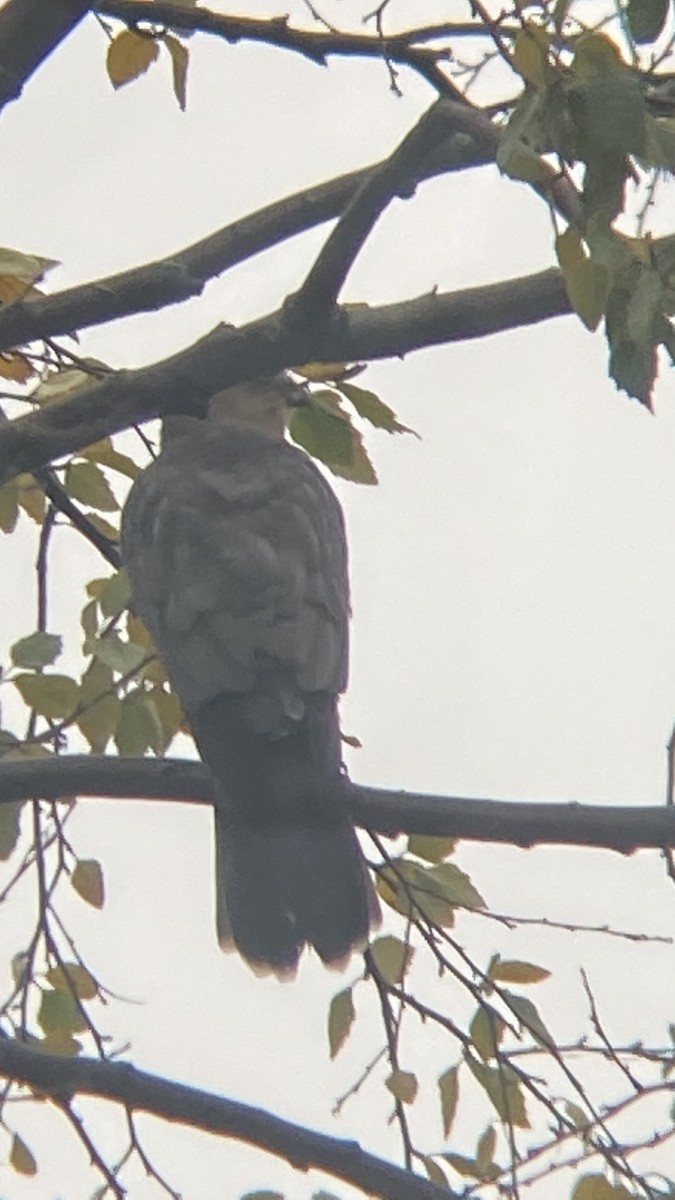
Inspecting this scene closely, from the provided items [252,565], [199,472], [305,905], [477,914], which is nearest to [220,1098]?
[477,914]

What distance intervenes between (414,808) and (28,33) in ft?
4.30

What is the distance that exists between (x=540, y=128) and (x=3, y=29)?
1248 millimetres

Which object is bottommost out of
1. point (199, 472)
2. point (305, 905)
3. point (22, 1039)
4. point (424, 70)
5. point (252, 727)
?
point (22, 1039)

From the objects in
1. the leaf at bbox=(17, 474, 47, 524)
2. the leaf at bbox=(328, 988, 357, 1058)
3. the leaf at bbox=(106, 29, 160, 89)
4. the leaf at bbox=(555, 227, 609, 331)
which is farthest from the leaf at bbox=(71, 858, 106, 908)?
the leaf at bbox=(555, 227, 609, 331)

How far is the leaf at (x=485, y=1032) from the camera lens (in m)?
3.19

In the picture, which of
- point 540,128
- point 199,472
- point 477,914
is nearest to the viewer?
point 540,128

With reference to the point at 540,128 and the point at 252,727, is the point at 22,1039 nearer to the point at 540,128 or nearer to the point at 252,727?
the point at 252,727

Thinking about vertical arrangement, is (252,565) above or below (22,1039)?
above

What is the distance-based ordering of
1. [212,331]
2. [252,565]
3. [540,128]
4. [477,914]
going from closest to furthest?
1. [540,128]
2. [212,331]
3. [477,914]
4. [252,565]

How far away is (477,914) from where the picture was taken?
3348 mm

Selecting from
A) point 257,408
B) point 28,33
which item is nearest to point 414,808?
point 28,33

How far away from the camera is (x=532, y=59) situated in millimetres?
1848

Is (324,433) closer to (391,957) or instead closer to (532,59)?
(391,957)

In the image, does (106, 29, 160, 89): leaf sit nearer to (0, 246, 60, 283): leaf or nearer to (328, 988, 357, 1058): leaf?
(0, 246, 60, 283): leaf
